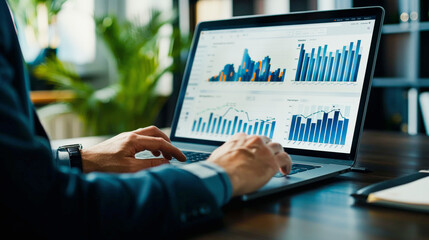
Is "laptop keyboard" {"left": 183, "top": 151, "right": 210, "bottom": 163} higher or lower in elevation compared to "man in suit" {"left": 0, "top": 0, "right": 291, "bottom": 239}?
lower

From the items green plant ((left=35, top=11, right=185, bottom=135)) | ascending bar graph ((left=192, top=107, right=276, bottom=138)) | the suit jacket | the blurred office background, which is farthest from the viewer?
green plant ((left=35, top=11, right=185, bottom=135))

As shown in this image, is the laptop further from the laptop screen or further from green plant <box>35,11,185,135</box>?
green plant <box>35,11,185,135</box>

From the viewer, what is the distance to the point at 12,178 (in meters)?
0.54

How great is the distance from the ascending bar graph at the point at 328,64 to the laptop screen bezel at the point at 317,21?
0.11 feet

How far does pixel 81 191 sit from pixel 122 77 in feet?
10.7

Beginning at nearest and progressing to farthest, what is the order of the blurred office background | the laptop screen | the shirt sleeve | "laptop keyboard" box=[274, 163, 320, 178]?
the shirt sleeve
"laptop keyboard" box=[274, 163, 320, 178]
the laptop screen
the blurred office background

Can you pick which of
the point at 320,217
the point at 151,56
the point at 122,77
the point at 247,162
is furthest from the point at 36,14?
the point at 320,217

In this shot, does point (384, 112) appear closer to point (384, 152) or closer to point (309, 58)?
point (384, 152)

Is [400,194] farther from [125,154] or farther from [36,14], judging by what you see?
[36,14]

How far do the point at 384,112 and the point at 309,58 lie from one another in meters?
2.93

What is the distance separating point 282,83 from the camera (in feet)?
3.74

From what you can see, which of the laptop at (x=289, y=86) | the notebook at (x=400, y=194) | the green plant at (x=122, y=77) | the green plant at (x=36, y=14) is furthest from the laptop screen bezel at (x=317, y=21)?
the green plant at (x=36, y=14)

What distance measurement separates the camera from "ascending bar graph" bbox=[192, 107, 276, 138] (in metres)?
1.14

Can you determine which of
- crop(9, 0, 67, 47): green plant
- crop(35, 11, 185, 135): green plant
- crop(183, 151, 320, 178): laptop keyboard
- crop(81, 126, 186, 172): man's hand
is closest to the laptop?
crop(183, 151, 320, 178): laptop keyboard
